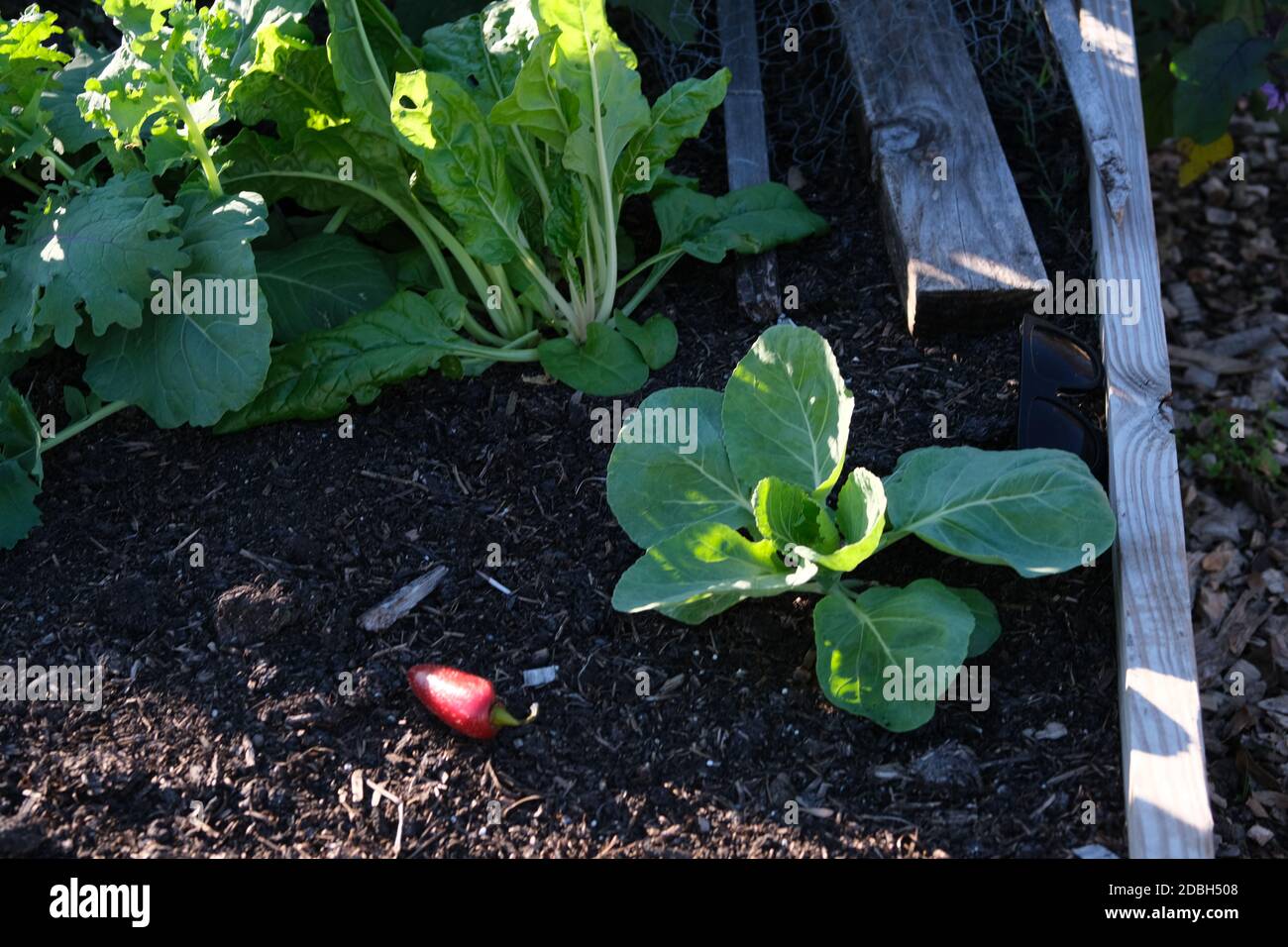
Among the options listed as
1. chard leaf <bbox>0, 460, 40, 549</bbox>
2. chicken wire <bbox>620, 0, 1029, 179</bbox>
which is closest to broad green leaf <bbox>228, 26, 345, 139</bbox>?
chard leaf <bbox>0, 460, 40, 549</bbox>

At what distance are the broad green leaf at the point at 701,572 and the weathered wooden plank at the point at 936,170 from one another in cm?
86

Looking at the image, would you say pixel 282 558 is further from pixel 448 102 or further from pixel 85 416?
pixel 448 102

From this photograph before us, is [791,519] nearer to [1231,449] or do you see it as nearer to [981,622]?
[981,622]

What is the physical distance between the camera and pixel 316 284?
2.82m

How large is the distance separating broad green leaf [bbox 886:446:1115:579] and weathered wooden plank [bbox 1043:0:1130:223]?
2.91 ft

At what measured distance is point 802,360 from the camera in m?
2.32

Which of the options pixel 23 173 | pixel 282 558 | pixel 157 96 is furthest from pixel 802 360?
pixel 23 173

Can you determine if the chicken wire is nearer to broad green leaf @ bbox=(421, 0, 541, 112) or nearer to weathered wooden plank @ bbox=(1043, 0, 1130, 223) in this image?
weathered wooden plank @ bbox=(1043, 0, 1130, 223)

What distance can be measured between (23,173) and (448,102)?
131cm

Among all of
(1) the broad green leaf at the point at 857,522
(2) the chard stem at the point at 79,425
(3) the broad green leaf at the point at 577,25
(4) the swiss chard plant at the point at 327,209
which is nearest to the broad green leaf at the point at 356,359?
(4) the swiss chard plant at the point at 327,209

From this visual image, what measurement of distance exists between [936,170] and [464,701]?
1.73m

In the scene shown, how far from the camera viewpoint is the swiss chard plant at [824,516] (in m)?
2.11

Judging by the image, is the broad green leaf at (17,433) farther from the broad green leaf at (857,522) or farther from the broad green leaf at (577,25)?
the broad green leaf at (857,522)

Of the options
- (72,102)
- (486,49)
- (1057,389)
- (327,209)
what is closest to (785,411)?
(1057,389)
